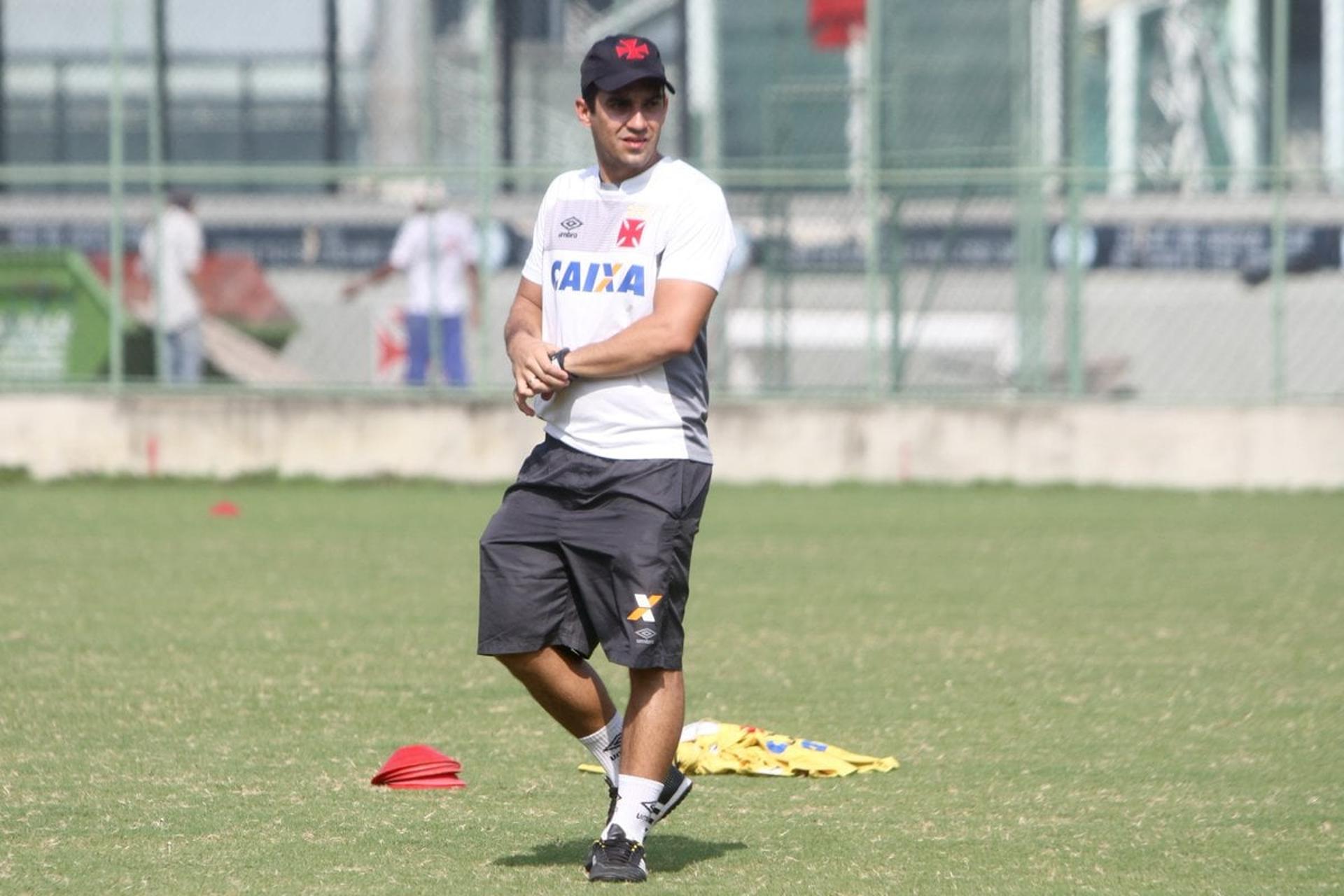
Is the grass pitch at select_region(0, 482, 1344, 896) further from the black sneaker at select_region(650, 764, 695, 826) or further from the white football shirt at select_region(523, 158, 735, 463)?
the white football shirt at select_region(523, 158, 735, 463)

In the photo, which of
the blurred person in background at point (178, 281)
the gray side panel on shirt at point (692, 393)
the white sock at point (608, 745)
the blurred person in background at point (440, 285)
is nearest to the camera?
the gray side panel on shirt at point (692, 393)

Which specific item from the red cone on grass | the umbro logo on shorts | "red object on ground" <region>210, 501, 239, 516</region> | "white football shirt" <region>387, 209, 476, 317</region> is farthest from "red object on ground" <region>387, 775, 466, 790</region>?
"white football shirt" <region>387, 209, 476, 317</region>

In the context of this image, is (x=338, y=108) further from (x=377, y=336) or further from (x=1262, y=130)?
(x=1262, y=130)

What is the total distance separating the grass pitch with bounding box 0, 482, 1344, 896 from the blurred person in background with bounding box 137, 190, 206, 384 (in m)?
3.63

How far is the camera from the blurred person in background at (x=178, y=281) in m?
17.1

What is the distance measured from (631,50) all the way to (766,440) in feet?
37.4

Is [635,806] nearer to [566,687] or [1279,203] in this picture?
[566,687]

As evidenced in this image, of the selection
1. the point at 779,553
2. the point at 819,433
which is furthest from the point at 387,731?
the point at 819,433

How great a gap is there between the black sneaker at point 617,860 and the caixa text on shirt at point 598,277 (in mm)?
1326

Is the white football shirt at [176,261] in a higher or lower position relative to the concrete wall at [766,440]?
higher

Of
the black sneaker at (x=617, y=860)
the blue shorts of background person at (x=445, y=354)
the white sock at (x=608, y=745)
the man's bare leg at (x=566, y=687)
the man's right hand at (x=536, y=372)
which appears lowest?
the black sneaker at (x=617, y=860)

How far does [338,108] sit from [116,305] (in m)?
2.60

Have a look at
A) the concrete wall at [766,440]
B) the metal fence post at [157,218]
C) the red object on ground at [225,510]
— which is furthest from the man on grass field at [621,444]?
the metal fence post at [157,218]

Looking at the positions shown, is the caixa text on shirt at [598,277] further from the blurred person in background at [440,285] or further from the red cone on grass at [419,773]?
the blurred person in background at [440,285]
